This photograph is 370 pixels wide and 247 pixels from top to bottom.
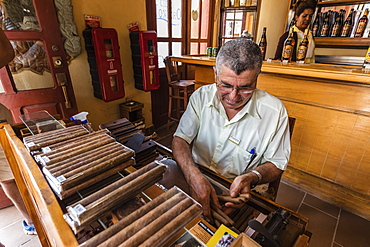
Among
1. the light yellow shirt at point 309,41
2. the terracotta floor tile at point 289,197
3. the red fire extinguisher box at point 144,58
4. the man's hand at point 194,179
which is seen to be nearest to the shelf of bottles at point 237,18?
the light yellow shirt at point 309,41

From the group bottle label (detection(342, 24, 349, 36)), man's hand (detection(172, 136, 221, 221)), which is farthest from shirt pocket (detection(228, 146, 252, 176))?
bottle label (detection(342, 24, 349, 36))

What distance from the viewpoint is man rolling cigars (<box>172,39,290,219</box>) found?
1.07 metres

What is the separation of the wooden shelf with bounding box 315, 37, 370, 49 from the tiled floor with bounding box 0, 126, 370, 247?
10.1 ft

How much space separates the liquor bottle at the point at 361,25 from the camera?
135 inches

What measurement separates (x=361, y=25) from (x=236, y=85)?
402 centimetres

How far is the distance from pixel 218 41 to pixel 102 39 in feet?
11.0

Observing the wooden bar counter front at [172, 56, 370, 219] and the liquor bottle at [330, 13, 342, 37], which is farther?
the liquor bottle at [330, 13, 342, 37]

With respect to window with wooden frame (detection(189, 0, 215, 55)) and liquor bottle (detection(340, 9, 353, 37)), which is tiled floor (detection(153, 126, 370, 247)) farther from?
window with wooden frame (detection(189, 0, 215, 55))

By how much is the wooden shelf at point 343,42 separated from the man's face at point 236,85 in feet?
12.7

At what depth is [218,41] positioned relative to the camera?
5.04m

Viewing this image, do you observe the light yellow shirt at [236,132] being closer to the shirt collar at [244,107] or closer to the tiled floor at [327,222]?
the shirt collar at [244,107]

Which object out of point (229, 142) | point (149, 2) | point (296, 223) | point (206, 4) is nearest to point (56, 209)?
point (296, 223)

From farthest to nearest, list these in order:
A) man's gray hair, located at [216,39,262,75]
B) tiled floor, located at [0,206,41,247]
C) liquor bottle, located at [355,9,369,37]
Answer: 1. liquor bottle, located at [355,9,369,37]
2. tiled floor, located at [0,206,41,247]
3. man's gray hair, located at [216,39,262,75]

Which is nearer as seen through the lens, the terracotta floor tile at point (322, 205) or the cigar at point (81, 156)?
the cigar at point (81, 156)
